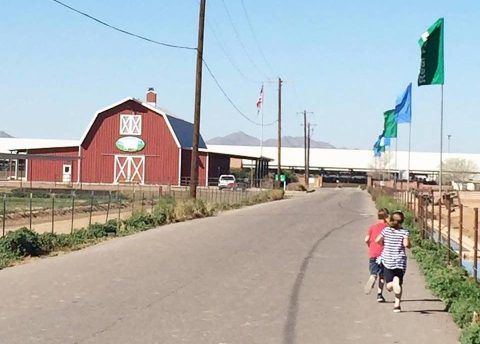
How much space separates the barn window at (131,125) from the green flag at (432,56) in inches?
2090

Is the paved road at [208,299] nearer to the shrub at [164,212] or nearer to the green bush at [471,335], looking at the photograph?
the green bush at [471,335]

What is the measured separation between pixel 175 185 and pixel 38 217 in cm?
3688

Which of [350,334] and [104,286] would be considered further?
[104,286]

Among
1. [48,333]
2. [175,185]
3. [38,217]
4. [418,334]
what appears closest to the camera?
[48,333]

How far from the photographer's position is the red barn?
7181cm

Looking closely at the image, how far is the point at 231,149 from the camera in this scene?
153m

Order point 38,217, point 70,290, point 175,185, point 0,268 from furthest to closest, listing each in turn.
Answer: point 175,185
point 38,217
point 0,268
point 70,290

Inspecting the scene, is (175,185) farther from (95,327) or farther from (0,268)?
(95,327)

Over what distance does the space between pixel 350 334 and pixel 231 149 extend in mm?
144702

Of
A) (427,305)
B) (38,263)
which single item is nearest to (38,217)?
(38,263)

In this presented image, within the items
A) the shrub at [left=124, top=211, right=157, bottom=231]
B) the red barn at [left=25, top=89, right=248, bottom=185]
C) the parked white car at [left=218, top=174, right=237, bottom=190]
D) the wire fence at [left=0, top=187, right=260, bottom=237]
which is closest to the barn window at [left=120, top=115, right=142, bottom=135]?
the red barn at [left=25, top=89, right=248, bottom=185]

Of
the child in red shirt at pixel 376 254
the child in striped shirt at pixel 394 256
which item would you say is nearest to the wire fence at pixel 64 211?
the child in red shirt at pixel 376 254

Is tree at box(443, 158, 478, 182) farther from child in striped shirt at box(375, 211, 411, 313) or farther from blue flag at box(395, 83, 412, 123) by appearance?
child in striped shirt at box(375, 211, 411, 313)

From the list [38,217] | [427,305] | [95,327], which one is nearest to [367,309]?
[427,305]
